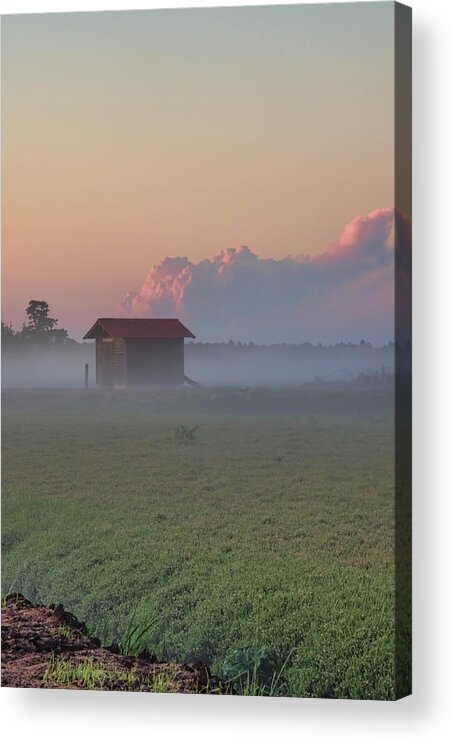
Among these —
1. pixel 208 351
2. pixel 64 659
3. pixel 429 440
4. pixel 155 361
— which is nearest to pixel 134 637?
pixel 64 659

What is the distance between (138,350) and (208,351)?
21.1 inches

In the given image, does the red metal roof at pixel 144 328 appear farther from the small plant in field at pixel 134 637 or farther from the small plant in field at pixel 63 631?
the small plant in field at pixel 63 631

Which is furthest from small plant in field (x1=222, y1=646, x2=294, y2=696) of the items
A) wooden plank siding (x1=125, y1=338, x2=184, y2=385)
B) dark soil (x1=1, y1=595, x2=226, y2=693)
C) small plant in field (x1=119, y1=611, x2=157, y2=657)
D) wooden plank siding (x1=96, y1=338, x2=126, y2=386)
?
wooden plank siding (x1=96, y1=338, x2=126, y2=386)

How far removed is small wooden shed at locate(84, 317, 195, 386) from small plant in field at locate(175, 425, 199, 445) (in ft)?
1.14

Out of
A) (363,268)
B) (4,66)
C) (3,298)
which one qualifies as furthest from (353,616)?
(4,66)

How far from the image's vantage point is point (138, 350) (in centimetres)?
1136

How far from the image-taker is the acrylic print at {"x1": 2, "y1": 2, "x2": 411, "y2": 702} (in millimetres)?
10758

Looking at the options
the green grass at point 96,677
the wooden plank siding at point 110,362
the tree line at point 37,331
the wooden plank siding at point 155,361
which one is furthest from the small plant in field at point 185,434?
the green grass at point 96,677

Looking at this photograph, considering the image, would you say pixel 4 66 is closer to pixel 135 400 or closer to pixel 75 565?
pixel 135 400

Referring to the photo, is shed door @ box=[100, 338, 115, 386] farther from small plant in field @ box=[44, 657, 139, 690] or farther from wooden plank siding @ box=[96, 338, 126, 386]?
small plant in field @ box=[44, 657, 139, 690]

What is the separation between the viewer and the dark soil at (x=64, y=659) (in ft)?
35.9

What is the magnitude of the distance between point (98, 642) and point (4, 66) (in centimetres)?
431

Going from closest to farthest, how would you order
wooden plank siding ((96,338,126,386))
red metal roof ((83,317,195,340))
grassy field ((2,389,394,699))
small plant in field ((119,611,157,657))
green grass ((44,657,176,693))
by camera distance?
grassy field ((2,389,394,699)) → green grass ((44,657,176,693)) → small plant in field ((119,611,157,657)) → red metal roof ((83,317,195,340)) → wooden plank siding ((96,338,126,386))

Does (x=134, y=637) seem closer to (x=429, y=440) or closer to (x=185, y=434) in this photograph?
(x=185, y=434)
